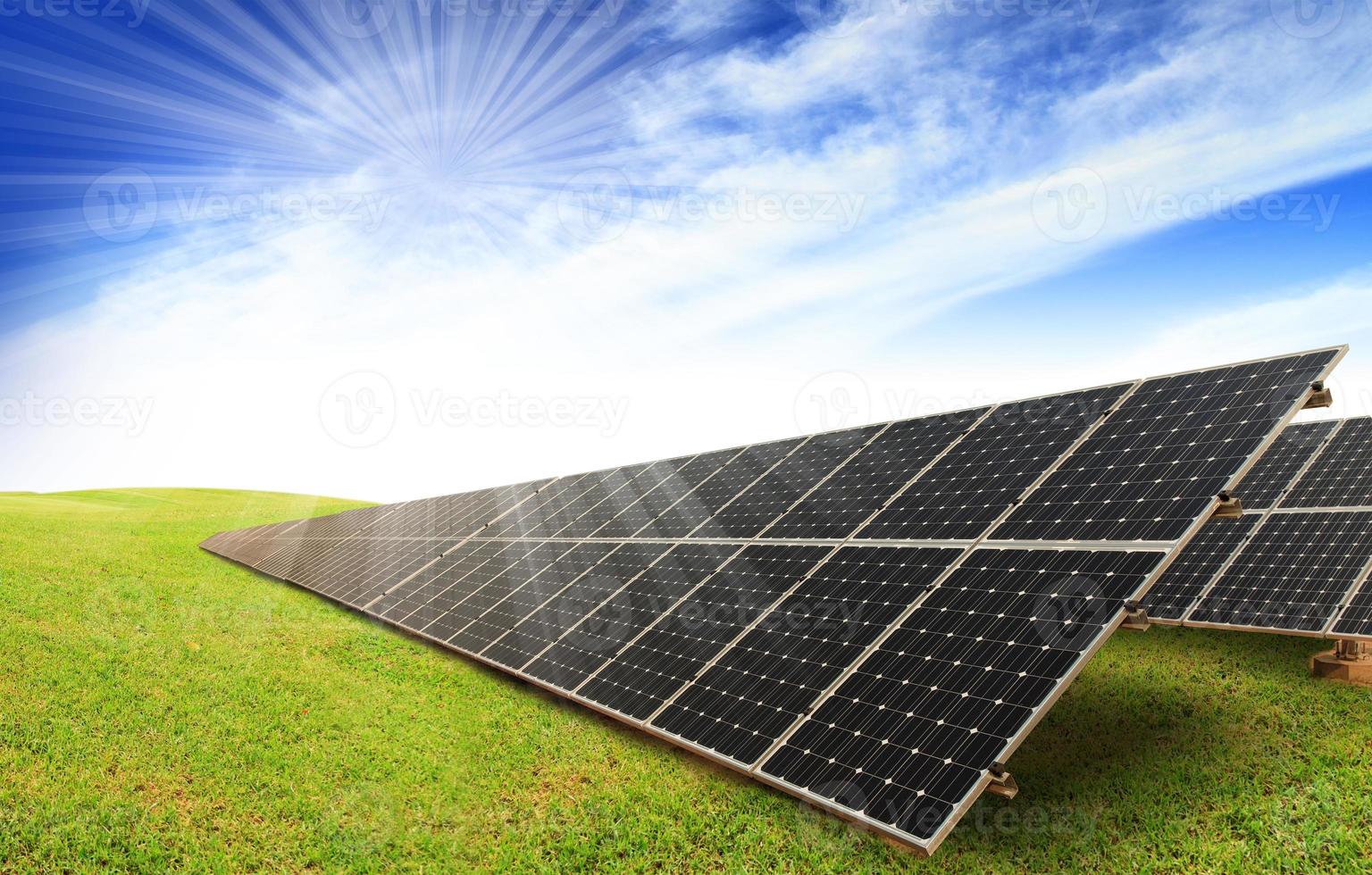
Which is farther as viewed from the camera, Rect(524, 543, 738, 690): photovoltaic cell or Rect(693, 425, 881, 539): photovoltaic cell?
Rect(693, 425, 881, 539): photovoltaic cell

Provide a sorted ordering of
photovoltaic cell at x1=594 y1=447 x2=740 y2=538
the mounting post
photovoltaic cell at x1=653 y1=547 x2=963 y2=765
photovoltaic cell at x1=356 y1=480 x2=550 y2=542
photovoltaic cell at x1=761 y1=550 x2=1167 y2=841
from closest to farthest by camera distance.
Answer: photovoltaic cell at x1=761 y1=550 x2=1167 y2=841, photovoltaic cell at x1=653 y1=547 x2=963 y2=765, the mounting post, photovoltaic cell at x1=594 y1=447 x2=740 y2=538, photovoltaic cell at x1=356 y1=480 x2=550 y2=542

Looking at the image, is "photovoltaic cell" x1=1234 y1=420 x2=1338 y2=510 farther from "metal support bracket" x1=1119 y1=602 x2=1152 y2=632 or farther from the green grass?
"metal support bracket" x1=1119 y1=602 x2=1152 y2=632

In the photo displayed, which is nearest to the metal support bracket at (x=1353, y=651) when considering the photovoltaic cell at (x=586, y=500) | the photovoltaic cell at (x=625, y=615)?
the photovoltaic cell at (x=625, y=615)

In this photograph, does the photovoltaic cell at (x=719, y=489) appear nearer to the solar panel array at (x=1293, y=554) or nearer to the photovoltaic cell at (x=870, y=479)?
the photovoltaic cell at (x=870, y=479)

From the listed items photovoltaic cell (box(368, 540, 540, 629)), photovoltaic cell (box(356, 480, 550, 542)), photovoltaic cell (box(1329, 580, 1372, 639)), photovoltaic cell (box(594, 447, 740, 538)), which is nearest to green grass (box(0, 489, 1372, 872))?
photovoltaic cell (box(1329, 580, 1372, 639))

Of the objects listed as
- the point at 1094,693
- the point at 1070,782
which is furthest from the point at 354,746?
the point at 1094,693

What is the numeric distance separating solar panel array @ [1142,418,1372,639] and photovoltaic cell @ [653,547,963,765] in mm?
8510

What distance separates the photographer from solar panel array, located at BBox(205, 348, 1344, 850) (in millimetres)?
8617

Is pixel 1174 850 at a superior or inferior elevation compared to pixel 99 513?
inferior

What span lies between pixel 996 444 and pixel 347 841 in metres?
12.2

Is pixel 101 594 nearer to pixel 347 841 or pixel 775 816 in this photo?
pixel 347 841

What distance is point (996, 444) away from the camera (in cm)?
1386

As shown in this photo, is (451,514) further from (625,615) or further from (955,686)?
(955,686)

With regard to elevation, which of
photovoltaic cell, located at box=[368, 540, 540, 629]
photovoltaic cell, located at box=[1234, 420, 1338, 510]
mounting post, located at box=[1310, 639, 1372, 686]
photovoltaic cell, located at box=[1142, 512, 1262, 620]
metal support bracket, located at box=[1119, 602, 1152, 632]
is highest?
metal support bracket, located at box=[1119, 602, 1152, 632]
